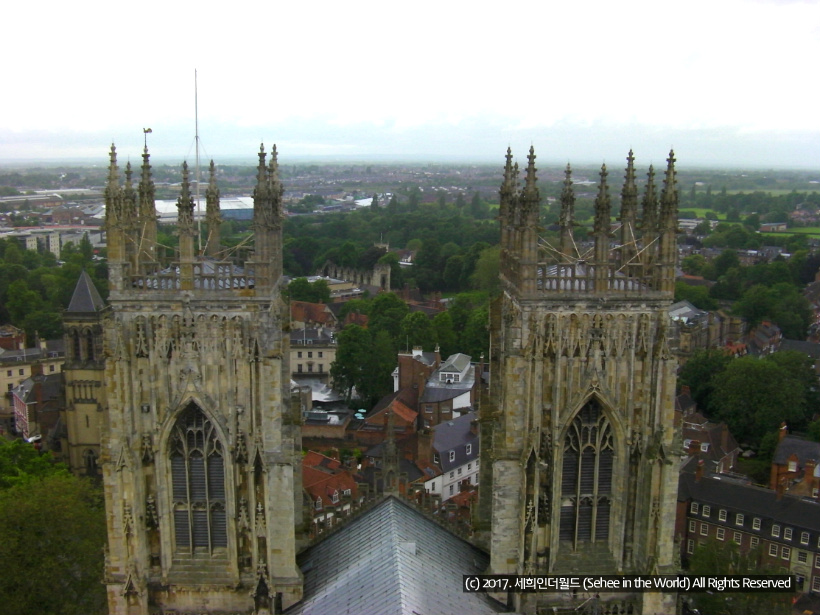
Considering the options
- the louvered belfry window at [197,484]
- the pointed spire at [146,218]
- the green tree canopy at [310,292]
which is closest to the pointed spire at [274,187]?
the pointed spire at [146,218]

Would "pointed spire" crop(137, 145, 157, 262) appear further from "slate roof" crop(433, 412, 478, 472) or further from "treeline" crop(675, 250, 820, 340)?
"treeline" crop(675, 250, 820, 340)

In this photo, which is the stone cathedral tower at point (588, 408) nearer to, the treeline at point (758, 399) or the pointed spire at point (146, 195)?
the pointed spire at point (146, 195)

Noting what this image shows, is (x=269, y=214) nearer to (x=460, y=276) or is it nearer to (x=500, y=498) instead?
(x=500, y=498)

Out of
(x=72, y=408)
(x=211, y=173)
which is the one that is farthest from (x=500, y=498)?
(x=72, y=408)

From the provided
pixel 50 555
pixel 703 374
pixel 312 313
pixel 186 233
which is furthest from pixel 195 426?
pixel 312 313

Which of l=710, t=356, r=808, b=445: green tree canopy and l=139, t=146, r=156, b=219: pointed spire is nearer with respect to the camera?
l=139, t=146, r=156, b=219: pointed spire

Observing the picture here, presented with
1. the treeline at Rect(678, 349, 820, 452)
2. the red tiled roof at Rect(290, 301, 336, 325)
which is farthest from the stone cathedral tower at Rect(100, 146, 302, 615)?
the red tiled roof at Rect(290, 301, 336, 325)

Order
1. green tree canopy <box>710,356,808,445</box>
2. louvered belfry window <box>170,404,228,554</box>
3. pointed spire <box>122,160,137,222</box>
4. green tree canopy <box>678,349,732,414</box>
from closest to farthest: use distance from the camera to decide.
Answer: pointed spire <box>122,160,137,222</box> → louvered belfry window <box>170,404,228,554</box> → green tree canopy <box>710,356,808,445</box> → green tree canopy <box>678,349,732,414</box>
